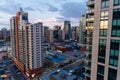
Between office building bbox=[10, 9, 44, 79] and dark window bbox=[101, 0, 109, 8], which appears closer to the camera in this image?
dark window bbox=[101, 0, 109, 8]

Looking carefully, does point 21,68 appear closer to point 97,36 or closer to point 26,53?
point 26,53

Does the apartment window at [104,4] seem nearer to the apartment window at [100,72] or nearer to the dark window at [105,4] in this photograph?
the dark window at [105,4]

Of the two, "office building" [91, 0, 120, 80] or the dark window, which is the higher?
the dark window

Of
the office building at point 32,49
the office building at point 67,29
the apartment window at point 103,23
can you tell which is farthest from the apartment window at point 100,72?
the office building at point 67,29

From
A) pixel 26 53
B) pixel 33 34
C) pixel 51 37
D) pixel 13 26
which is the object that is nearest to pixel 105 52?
pixel 33 34

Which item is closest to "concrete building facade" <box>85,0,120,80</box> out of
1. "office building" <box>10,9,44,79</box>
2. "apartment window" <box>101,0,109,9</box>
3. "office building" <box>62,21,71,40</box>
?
"apartment window" <box>101,0,109,9</box>

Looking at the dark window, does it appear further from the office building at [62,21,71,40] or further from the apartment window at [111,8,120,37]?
the office building at [62,21,71,40]

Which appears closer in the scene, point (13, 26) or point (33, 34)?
point (33, 34)

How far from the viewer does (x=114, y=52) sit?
20469 millimetres

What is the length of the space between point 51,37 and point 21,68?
3502 inches

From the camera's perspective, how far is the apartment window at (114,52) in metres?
20.1

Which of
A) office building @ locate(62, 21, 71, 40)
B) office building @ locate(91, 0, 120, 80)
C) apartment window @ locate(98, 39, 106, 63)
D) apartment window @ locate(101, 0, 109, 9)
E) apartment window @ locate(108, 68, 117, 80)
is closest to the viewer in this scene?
office building @ locate(91, 0, 120, 80)

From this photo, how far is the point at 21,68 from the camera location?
70.7m

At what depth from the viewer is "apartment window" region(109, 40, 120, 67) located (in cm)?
2006
